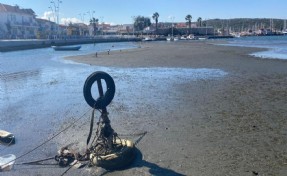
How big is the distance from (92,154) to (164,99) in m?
8.18

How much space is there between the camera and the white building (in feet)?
405

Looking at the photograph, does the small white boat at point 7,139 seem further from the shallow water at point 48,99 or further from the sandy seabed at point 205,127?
the sandy seabed at point 205,127

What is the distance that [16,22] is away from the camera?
129625mm

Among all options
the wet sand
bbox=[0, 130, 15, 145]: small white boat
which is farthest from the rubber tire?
bbox=[0, 130, 15, 145]: small white boat

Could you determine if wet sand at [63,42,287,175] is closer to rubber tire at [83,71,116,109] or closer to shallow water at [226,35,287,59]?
rubber tire at [83,71,116,109]

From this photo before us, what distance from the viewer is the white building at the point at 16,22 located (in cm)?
12350

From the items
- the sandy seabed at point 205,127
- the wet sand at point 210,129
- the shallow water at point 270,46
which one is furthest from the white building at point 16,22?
the wet sand at point 210,129

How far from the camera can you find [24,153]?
923 centimetres

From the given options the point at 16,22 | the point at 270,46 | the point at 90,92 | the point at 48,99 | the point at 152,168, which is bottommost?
the point at 152,168

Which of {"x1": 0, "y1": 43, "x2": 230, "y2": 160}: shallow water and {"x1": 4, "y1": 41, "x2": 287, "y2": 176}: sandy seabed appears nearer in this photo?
{"x1": 4, "y1": 41, "x2": 287, "y2": 176}: sandy seabed

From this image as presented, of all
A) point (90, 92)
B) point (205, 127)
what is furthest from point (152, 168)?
point (205, 127)

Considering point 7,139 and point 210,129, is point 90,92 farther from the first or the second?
point 210,129

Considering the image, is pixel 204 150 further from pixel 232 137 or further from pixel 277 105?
pixel 277 105

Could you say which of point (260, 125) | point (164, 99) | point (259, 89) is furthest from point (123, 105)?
point (259, 89)
